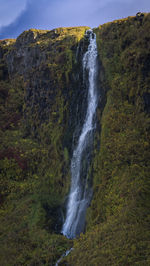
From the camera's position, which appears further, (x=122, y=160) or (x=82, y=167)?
(x=82, y=167)

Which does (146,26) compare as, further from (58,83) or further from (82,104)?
(58,83)

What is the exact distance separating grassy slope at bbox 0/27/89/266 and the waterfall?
3.34 feet

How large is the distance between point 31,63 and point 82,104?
13.1m

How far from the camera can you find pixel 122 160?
14227 millimetres

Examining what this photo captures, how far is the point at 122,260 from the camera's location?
29.9 ft

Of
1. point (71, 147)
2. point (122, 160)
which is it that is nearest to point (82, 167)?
point (71, 147)

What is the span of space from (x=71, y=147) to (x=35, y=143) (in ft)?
18.9

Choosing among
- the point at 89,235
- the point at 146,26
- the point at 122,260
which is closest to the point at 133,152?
the point at 89,235

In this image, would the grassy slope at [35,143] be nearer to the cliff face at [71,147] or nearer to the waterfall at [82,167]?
the cliff face at [71,147]

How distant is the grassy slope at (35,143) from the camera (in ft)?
47.1

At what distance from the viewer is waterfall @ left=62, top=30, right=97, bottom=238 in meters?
15.6

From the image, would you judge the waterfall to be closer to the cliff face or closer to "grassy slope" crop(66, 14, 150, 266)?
the cliff face

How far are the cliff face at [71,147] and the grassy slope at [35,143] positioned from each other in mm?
80

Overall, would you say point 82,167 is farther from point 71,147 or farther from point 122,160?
point 122,160
